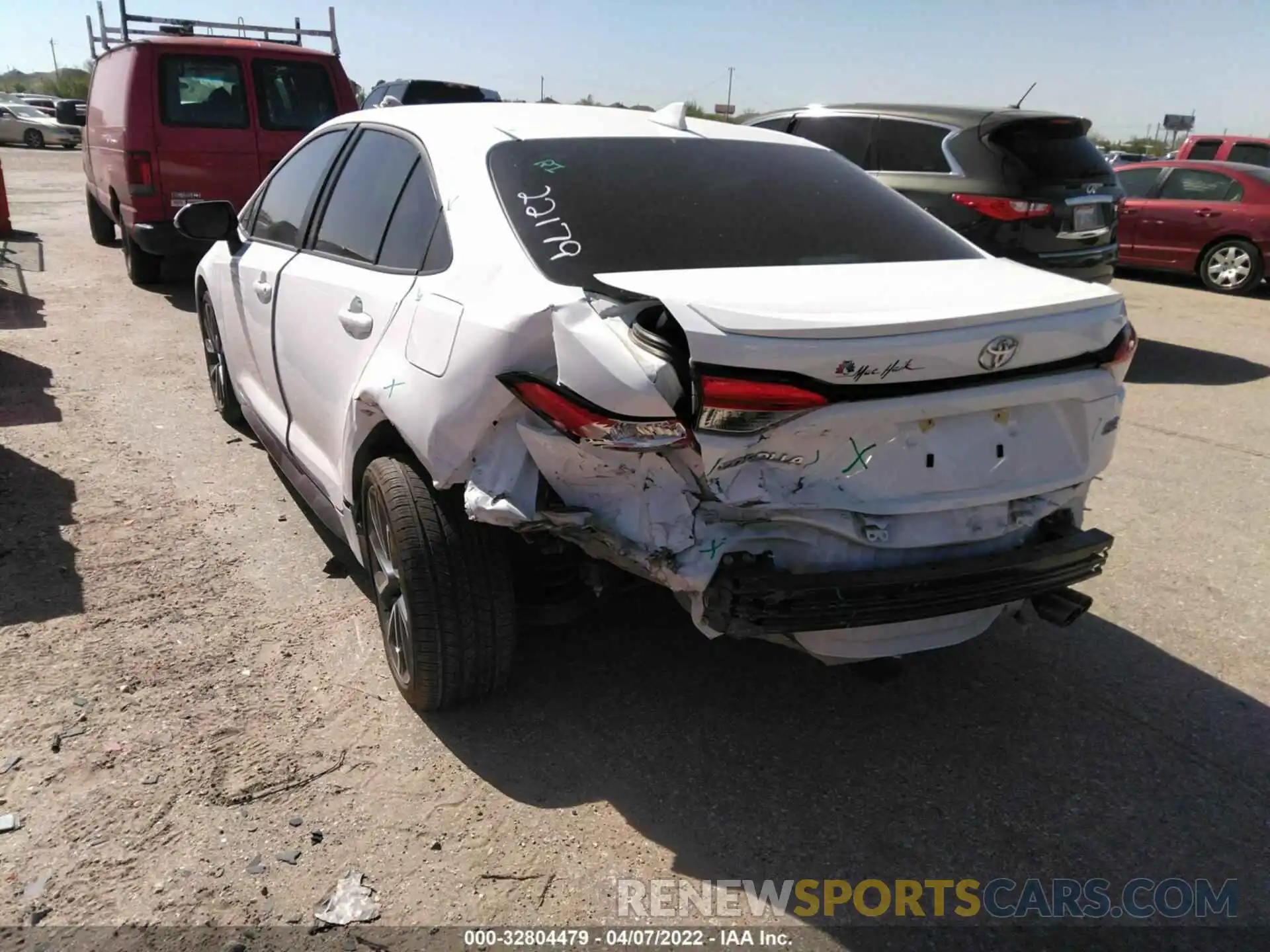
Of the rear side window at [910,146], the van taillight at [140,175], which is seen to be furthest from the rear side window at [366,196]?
the van taillight at [140,175]

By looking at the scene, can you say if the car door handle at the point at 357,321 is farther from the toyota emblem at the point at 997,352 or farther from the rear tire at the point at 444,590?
the toyota emblem at the point at 997,352

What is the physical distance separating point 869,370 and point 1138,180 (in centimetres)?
1196

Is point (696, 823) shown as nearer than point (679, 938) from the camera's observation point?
No

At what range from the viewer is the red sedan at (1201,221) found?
1112 cm

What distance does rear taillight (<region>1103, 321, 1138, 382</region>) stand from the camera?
262cm

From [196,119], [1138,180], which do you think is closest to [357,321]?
[196,119]

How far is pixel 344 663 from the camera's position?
323 centimetres

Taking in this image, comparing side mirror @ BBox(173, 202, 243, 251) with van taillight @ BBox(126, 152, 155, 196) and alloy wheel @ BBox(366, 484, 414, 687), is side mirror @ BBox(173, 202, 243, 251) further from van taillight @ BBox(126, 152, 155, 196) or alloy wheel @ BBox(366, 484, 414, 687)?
van taillight @ BBox(126, 152, 155, 196)

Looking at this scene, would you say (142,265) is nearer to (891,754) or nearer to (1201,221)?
(891,754)

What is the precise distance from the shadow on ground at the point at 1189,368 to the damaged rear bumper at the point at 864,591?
5.58 metres

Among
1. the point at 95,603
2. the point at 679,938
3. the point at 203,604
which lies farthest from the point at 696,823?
the point at 95,603

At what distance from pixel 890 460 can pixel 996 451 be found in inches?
13.0

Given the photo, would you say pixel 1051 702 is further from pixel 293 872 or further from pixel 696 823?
pixel 293 872

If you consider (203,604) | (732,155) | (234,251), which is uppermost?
(732,155)
